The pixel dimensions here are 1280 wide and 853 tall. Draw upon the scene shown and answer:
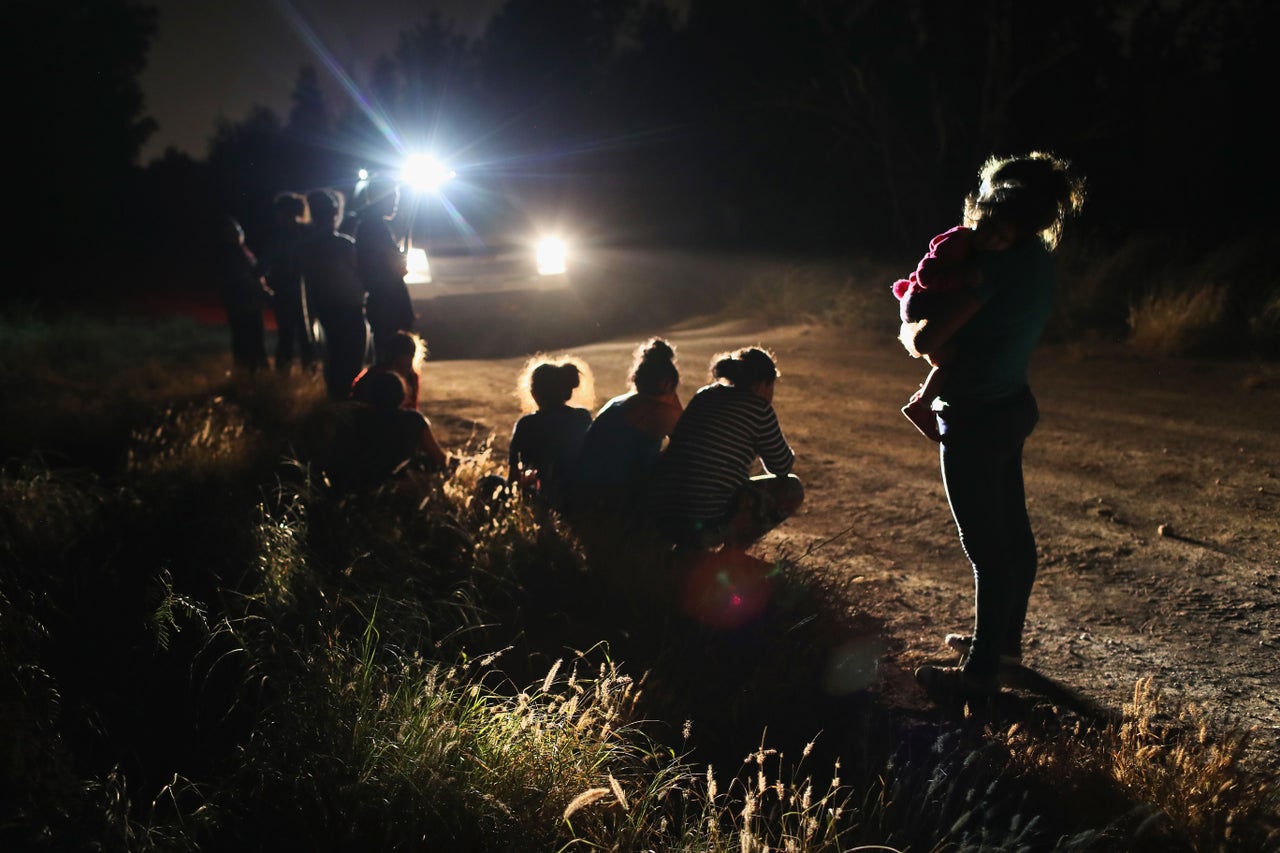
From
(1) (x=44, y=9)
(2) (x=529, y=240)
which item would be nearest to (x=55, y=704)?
(2) (x=529, y=240)

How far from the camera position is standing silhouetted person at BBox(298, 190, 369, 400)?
22.3 feet

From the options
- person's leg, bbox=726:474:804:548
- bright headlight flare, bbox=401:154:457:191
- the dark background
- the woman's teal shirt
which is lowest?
person's leg, bbox=726:474:804:548

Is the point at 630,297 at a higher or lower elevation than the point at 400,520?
higher

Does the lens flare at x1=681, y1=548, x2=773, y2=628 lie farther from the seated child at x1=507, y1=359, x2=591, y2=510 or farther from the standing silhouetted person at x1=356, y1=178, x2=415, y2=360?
the standing silhouetted person at x1=356, y1=178, x2=415, y2=360

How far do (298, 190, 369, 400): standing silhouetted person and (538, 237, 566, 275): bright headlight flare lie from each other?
6.93 m

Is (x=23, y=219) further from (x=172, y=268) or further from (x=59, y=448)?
(x=59, y=448)

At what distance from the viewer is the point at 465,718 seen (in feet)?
8.92

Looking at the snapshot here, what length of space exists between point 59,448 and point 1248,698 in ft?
22.9

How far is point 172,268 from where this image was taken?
97.2 feet

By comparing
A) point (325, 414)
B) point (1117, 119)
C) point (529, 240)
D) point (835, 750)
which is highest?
point (1117, 119)

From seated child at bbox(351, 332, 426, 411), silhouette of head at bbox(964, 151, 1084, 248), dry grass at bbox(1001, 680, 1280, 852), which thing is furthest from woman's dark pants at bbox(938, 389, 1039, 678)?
seated child at bbox(351, 332, 426, 411)

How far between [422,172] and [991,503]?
6555mm

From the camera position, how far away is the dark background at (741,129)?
14.4m

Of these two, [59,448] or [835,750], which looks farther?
[59,448]
